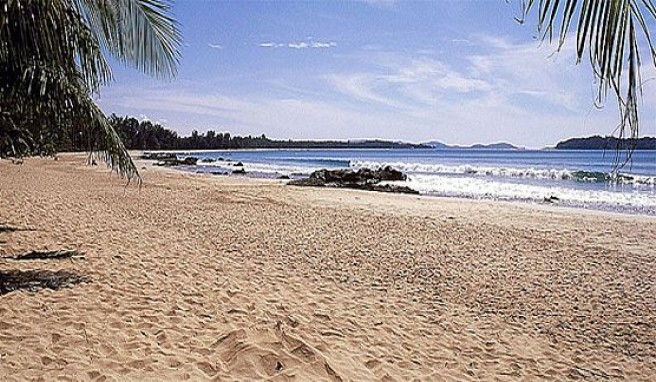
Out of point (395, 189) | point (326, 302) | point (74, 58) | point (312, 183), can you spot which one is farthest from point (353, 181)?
point (74, 58)

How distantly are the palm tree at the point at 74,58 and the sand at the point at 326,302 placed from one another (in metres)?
1.60

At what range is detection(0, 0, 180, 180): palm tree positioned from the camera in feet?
11.7

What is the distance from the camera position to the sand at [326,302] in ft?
12.2

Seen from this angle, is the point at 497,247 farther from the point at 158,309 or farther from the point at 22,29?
the point at 22,29

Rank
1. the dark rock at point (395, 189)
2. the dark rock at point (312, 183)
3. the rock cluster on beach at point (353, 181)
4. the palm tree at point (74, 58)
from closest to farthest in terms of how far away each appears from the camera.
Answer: the palm tree at point (74, 58)
the dark rock at point (395, 189)
the rock cluster on beach at point (353, 181)
the dark rock at point (312, 183)

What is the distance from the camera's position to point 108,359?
3.52 metres

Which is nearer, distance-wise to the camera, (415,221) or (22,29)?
(22,29)

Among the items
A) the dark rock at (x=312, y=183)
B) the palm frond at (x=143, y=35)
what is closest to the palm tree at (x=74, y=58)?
the palm frond at (x=143, y=35)

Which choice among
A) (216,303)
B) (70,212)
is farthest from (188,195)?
(216,303)

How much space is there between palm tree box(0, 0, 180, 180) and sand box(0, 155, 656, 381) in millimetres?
1601

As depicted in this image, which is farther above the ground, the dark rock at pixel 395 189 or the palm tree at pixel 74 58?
the palm tree at pixel 74 58

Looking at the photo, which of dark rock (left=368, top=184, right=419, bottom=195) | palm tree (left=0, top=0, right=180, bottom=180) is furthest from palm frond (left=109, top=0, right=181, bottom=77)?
dark rock (left=368, top=184, right=419, bottom=195)

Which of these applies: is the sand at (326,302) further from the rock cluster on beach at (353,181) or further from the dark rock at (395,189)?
the rock cluster on beach at (353,181)

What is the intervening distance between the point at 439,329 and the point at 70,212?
927cm
